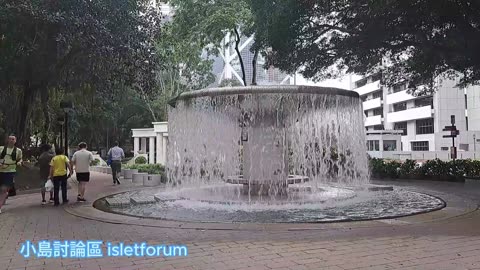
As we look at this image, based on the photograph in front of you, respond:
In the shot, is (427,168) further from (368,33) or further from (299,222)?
(299,222)

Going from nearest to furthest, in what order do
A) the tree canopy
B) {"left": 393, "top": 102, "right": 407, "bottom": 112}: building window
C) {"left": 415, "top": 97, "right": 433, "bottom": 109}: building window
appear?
the tree canopy < {"left": 415, "top": 97, "right": 433, "bottom": 109}: building window < {"left": 393, "top": 102, "right": 407, "bottom": 112}: building window

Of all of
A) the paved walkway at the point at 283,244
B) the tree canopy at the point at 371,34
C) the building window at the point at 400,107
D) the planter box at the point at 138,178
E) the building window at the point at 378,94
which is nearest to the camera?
the paved walkway at the point at 283,244

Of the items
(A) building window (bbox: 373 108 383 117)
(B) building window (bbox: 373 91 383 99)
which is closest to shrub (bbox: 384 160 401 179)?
(B) building window (bbox: 373 91 383 99)

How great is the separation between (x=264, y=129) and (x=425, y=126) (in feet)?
184

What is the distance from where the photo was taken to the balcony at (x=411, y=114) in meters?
58.9

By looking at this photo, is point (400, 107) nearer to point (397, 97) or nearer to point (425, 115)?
point (397, 97)

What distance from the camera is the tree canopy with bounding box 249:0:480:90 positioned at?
12.7 metres

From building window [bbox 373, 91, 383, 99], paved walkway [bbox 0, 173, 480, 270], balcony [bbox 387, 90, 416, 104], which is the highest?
building window [bbox 373, 91, 383, 99]

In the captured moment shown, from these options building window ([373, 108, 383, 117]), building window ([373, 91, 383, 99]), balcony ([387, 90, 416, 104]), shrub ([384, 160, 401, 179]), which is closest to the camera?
shrub ([384, 160, 401, 179])

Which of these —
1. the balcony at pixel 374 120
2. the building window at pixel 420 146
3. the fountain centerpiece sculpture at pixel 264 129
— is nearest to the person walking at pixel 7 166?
the fountain centerpiece sculpture at pixel 264 129

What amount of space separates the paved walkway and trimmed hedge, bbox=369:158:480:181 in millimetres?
9604

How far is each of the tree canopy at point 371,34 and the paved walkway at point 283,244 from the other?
6489 mm

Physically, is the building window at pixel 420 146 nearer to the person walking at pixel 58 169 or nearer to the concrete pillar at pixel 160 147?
the concrete pillar at pixel 160 147

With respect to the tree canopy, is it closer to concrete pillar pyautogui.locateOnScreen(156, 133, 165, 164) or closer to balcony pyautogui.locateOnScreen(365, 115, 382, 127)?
concrete pillar pyautogui.locateOnScreen(156, 133, 165, 164)
